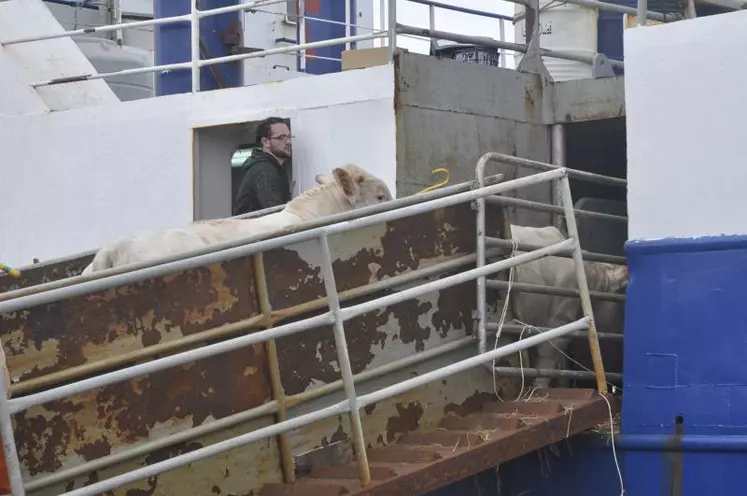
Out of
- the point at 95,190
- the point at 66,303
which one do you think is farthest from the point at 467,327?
the point at 95,190

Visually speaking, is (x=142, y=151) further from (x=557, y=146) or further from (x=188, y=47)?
(x=557, y=146)

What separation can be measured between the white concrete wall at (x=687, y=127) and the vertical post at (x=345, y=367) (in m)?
2.14

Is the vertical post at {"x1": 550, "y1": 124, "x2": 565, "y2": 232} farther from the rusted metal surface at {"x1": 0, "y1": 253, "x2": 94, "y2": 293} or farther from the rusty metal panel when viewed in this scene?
the rusty metal panel

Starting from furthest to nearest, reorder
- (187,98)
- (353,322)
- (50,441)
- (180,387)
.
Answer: (187,98), (353,322), (180,387), (50,441)

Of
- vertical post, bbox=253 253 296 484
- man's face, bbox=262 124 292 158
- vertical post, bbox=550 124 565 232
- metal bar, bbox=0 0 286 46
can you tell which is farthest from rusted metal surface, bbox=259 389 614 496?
metal bar, bbox=0 0 286 46

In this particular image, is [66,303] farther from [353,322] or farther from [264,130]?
→ [264,130]

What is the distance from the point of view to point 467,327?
267 inches

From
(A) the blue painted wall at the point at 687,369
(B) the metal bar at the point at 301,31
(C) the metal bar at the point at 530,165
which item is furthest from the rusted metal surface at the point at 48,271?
(B) the metal bar at the point at 301,31

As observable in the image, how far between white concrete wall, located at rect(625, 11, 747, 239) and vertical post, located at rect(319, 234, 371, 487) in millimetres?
2143

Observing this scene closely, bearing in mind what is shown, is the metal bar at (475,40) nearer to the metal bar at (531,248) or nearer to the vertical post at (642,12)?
the vertical post at (642,12)

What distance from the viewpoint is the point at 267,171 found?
920 centimetres

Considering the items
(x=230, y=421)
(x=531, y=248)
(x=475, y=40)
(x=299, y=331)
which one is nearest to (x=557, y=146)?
(x=475, y=40)

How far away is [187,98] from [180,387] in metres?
4.86

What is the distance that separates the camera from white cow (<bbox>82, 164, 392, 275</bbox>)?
646 cm
